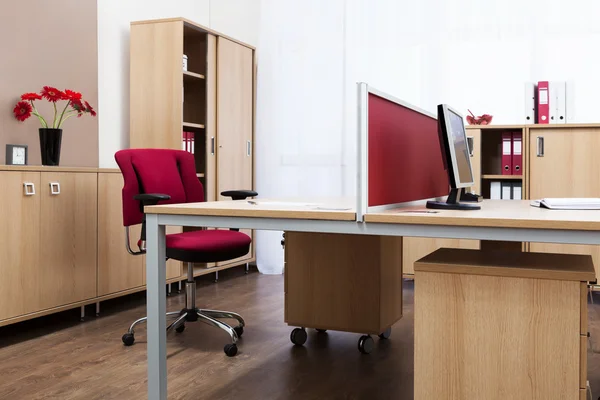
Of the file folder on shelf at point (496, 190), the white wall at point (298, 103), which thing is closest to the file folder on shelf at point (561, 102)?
the file folder on shelf at point (496, 190)

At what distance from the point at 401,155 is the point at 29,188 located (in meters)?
2.00

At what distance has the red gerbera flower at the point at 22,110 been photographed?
362 cm

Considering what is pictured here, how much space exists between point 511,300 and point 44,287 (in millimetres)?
2515

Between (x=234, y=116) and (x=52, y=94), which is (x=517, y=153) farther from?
(x=52, y=94)

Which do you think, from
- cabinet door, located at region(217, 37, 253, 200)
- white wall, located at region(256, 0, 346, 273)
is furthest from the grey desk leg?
white wall, located at region(256, 0, 346, 273)

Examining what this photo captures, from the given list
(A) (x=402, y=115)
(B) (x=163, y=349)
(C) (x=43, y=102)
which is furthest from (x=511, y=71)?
(B) (x=163, y=349)

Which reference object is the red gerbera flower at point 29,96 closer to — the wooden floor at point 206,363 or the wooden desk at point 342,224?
the wooden floor at point 206,363

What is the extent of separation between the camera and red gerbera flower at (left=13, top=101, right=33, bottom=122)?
3.62m

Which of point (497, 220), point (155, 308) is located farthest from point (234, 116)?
point (497, 220)

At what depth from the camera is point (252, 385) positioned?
2.61 meters

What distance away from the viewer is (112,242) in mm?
3852

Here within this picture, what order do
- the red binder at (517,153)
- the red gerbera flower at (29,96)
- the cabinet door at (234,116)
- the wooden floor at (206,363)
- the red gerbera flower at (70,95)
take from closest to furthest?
the wooden floor at (206,363), the red gerbera flower at (29,96), the red gerbera flower at (70,95), the red binder at (517,153), the cabinet door at (234,116)

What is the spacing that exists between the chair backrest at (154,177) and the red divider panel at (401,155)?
57.7 inches

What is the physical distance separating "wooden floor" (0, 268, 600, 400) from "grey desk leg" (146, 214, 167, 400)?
0.32m
